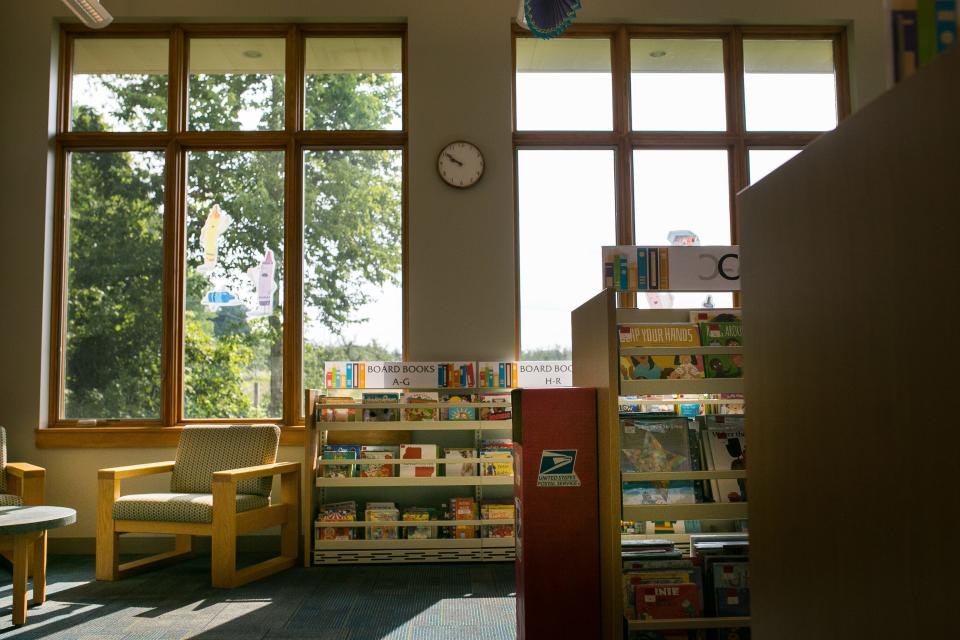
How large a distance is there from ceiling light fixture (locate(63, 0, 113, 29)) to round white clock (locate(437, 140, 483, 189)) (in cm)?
234

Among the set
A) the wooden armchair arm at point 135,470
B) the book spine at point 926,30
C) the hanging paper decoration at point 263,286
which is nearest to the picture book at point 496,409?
the hanging paper decoration at point 263,286

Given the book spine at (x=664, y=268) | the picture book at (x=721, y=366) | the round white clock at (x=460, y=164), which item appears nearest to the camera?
the picture book at (x=721, y=366)

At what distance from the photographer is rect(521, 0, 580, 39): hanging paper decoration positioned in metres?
3.88

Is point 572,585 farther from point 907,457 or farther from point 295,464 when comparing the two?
point 295,464

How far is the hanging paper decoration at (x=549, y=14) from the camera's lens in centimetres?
388

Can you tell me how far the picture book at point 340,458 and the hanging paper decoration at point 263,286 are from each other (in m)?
1.20

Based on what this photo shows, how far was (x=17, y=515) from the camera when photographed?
3.95 meters

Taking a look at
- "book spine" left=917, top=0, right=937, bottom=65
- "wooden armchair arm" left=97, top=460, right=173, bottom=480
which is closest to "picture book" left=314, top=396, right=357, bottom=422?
"wooden armchair arm" left=97, top=460, right=173, bottom=480

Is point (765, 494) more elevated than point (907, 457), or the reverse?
point (907, 457)

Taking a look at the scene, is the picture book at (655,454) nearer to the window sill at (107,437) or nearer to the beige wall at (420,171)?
the beige wall at (420,171)

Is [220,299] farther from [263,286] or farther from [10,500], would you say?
[10,500]

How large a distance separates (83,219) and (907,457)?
19.6 ft

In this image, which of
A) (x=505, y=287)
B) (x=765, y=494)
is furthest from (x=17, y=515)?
(x=765, y=494)

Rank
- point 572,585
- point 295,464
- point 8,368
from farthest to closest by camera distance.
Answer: point 8,368
point 295,464
point 572,585
